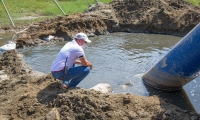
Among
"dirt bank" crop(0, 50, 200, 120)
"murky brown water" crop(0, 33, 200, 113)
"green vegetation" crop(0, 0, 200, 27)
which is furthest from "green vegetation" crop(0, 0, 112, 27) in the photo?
"dirt bank" crop(0, 50, 200, 120)

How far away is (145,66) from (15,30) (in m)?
7.85

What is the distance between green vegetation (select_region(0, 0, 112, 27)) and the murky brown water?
468cm

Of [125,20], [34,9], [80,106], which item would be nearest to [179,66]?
[80,106]

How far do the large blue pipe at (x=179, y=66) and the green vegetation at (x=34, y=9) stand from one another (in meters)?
9.85

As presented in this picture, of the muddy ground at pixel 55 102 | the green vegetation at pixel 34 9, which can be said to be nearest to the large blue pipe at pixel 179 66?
the muddy ground at pixel 55 102

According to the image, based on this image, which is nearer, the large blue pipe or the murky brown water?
the large blue pipe

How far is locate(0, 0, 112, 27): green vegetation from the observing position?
52.5 ft

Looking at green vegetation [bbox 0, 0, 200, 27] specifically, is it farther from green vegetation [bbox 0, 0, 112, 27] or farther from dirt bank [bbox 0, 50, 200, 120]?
dirt bank [bbox 0, 50, 200, 120]

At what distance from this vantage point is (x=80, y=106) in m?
5.43

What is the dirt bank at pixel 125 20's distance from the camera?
13.2m

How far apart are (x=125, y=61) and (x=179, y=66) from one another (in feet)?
11.0

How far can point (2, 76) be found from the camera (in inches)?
303

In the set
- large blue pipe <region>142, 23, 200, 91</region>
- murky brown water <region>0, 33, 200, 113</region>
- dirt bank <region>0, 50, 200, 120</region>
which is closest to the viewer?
dirt bank <region>0, 50, 200, 120</region>

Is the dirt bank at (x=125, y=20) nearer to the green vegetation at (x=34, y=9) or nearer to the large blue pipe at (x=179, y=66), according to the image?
the green vegetation at (x=34, y=9)
